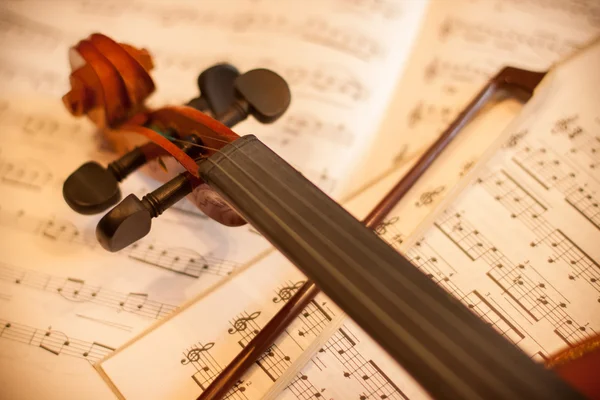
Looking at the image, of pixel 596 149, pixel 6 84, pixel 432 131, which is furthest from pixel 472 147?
pixel 6 84

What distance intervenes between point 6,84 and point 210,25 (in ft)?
1.36

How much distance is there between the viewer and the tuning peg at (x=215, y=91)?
77cm

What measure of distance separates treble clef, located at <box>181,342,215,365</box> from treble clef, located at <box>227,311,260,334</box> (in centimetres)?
4

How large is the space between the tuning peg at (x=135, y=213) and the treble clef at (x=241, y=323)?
19 centimetres

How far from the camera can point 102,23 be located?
3.30 ft

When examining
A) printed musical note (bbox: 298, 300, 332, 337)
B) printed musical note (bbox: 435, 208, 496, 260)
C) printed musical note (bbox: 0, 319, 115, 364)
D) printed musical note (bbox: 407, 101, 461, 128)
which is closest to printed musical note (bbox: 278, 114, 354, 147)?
printed musical note (bbox: 407, 101, 461, 128)

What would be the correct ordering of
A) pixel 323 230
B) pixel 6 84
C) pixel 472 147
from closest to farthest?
pixel 323 230 < pixel 472 147 < pixel 6 84

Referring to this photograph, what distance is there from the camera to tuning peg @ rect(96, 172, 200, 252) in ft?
1.93

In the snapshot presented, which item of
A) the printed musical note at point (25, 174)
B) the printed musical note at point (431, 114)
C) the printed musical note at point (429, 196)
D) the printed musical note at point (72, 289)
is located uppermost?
the printed musical note at point (25, 174)

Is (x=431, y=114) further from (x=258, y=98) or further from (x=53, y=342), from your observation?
(x=53, y=342)

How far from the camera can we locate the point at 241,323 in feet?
2.26

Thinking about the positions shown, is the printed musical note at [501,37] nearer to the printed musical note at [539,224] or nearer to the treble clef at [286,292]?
the printed musical note at [539,224]

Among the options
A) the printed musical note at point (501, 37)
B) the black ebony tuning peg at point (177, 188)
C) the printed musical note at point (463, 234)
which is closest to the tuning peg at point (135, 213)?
the black ebony tuning peg at point (177, 188)

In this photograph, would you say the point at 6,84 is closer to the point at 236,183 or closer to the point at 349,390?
the point at 236,183
